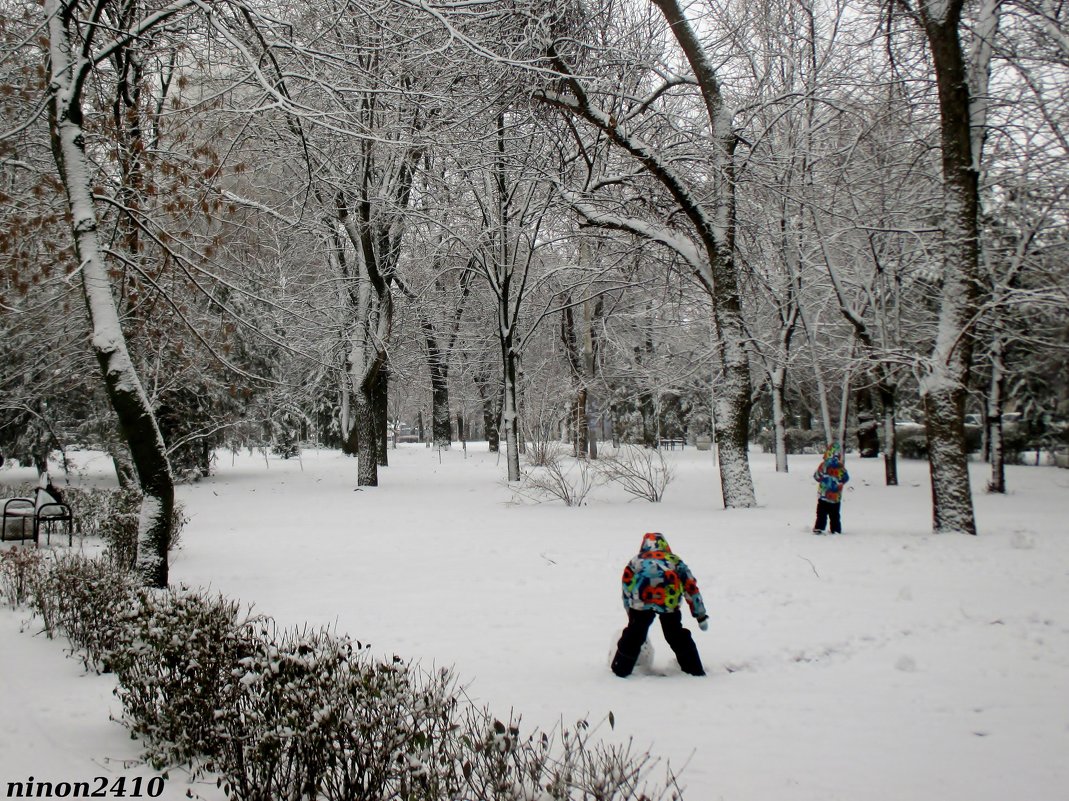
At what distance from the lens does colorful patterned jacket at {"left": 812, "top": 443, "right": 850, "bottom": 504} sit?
10.6 m

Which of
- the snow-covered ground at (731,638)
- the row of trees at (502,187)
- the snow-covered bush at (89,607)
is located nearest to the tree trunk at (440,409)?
the row of trees at (502,187)

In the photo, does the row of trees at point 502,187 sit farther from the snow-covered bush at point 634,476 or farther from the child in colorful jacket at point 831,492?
the snow-covered bush at point 634,476

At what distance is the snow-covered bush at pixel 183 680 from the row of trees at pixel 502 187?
3670mm

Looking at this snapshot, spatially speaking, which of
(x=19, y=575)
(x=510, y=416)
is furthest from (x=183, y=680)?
(x=510, y=416)

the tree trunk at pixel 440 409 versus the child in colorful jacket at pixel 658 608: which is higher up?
the tree trunk at pixel 440 409

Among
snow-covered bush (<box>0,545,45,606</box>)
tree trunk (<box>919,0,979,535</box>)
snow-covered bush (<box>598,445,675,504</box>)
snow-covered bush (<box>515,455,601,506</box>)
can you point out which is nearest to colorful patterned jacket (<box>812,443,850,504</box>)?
tree trunk (<box>919,0,979,535</box>)

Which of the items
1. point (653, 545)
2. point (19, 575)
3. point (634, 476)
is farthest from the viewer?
point (634, 476)

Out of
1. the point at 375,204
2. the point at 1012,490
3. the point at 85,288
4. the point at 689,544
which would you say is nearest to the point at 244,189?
the point at 375,204

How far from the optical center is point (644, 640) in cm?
506

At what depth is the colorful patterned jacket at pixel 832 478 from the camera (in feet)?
34.7

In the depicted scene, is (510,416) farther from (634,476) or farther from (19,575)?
(19,575)

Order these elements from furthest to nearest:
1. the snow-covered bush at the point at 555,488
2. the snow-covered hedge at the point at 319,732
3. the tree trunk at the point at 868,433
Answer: the tree trunk at the point at 868,433, the snow-covered bush at the point at 555,488, the snow-covered hedge at the point at 319,732

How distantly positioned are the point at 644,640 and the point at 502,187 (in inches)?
634

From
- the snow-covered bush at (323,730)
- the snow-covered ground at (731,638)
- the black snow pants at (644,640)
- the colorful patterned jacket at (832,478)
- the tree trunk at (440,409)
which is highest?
the tree trunk at (440,409)
